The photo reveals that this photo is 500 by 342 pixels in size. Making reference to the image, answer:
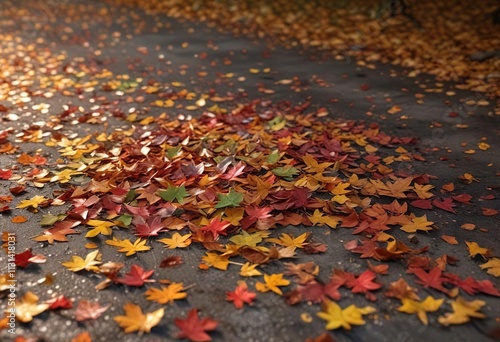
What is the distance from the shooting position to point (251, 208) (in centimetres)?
293

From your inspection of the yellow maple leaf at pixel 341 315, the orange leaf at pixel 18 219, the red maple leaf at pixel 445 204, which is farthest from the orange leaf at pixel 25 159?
the red maple leaf at pixel 445 204

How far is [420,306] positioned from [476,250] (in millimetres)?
662

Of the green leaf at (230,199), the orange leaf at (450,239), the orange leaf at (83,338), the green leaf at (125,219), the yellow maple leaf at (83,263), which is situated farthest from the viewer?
the green leaf at (230,199)

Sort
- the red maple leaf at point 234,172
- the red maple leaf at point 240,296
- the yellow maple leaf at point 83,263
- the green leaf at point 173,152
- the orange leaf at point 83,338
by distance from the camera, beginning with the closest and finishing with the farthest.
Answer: the orange leaf at point 83,338, the red maple leaf at point 240,296, the yellow maple leaf at point 83,263, the red maple leaf at point 234,172, the green leaf at point 173,152

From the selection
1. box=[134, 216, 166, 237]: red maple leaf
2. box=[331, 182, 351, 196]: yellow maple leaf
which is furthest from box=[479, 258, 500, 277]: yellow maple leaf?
box=[134, 216, 166, 237]: red maple leaf

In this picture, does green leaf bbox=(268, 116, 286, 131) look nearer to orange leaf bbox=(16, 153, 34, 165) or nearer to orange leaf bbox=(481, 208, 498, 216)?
orange leaf bbox=(481, 208, 498, 216)

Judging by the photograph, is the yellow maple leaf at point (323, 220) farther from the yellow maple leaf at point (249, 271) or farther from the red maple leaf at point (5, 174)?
the red maple leaf at point (5, 174)

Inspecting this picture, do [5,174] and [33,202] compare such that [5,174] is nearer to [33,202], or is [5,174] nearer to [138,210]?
[33,202]

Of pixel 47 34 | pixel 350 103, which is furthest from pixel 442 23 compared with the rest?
pixel 47 34

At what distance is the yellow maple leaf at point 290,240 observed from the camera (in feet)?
8.71

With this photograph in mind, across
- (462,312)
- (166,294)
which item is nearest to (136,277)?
(166,294)

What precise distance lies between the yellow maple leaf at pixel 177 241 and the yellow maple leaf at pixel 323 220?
30.9 inches

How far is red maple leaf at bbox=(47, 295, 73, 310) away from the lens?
2.21 m

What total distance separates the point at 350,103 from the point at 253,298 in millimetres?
3138
